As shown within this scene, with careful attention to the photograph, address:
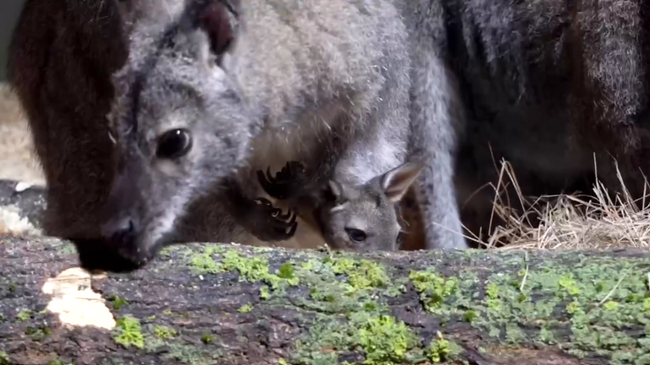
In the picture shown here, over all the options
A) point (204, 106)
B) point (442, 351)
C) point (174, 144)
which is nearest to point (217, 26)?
point (204, 106)

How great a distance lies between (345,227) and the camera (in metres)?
2.88

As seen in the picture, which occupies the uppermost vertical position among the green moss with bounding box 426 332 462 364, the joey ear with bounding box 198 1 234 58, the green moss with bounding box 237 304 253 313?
the joey ear with bounding box 198 1 234 58

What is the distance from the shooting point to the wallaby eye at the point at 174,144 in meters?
2.20

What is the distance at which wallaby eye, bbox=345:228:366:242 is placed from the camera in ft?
9.37

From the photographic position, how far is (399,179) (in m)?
2.89

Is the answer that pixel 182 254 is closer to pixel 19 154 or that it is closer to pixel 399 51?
pixel 399 51

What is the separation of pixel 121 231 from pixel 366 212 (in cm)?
102

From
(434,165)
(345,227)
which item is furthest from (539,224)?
(345,227)

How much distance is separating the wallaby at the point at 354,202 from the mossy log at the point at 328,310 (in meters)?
0.92

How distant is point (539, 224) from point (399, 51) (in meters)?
0.81

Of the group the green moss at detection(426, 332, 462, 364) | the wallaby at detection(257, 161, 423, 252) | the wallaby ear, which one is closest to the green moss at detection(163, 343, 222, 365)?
the green moss at detection(426, 332, 462, 364)

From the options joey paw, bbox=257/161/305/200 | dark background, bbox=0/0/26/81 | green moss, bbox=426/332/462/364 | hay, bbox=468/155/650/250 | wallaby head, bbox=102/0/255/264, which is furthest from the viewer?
dark background, bbox=0/0/26/81

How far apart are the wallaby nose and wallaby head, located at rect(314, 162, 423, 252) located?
3.11 ft

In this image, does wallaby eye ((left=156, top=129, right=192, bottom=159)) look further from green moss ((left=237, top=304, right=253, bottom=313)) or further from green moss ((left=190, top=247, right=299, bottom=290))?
green moss ((left=237, top=304, right=253, bottom=313))
